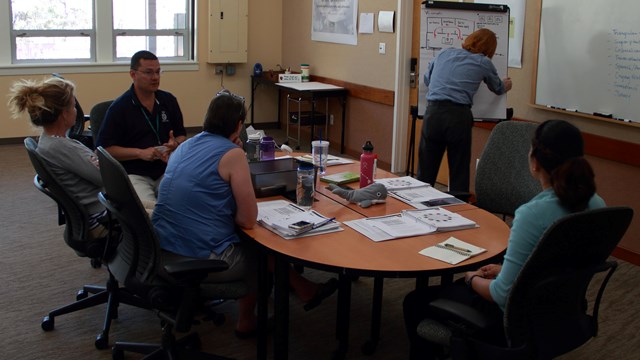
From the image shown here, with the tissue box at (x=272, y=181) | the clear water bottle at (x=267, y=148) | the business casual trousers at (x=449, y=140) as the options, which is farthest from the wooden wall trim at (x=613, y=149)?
the tissue box at (x=272, y=181)

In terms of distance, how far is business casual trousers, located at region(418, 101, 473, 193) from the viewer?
14.5 feet

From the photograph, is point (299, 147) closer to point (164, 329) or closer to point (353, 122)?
point (353, 122)

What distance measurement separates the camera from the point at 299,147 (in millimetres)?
7316

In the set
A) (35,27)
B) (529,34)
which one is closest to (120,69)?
(35,27)

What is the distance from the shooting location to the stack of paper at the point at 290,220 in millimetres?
2508

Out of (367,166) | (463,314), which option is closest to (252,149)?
(367,166)

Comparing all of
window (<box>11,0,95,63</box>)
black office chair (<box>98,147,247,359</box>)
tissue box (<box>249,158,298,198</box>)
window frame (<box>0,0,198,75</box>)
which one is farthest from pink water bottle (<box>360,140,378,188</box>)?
window (<box>11,0,95,63</box>)

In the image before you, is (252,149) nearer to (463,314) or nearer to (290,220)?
(290,220)

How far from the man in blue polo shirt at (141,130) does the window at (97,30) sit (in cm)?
397

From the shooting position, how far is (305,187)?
9.24 feet

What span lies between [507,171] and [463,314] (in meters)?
1.46

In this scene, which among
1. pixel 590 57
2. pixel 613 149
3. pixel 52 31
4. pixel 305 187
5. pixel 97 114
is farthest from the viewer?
pixel 52 31

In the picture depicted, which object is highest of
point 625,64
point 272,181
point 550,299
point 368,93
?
point 625,64

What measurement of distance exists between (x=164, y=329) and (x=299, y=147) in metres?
4.77
